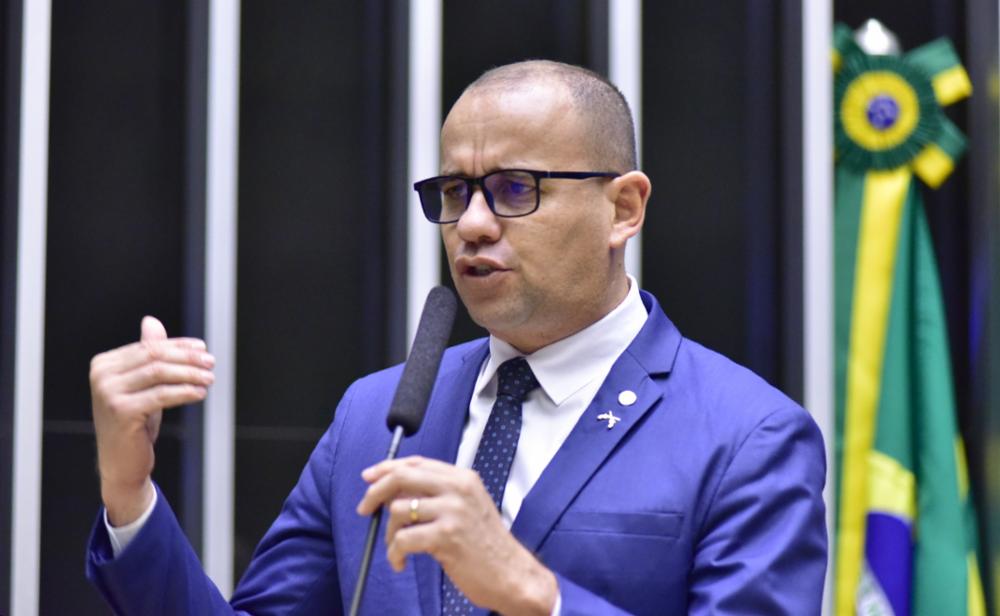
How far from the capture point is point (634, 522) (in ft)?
7.59

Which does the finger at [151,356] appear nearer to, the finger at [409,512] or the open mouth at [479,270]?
the finger at [409,512]

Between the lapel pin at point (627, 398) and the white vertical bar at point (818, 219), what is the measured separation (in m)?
2.05

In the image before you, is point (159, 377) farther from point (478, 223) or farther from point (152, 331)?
point (478, 223)

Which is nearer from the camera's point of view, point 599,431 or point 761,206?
point 599,431

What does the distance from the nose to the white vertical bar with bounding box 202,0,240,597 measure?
6.56 feet

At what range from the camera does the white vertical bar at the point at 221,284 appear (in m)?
4.34

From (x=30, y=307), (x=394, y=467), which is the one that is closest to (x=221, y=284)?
(x=30, y=307)

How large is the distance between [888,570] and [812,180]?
43.5 inches

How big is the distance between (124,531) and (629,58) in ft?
8.30

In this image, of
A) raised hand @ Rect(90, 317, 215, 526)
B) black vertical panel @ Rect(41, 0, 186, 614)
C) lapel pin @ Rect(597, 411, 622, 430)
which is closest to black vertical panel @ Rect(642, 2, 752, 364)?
black vertical panel @ Rect(41, 0, 186, 614)

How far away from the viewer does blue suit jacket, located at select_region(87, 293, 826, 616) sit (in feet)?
7.45

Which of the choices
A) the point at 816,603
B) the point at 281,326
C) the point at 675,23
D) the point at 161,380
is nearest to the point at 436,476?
the point at 161,380

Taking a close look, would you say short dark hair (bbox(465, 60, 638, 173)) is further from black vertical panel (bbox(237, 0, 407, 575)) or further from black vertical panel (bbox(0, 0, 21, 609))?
black vertical panel (bbox(0, 0, 21, 609))

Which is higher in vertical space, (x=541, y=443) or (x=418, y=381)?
(x=418, y=381)
